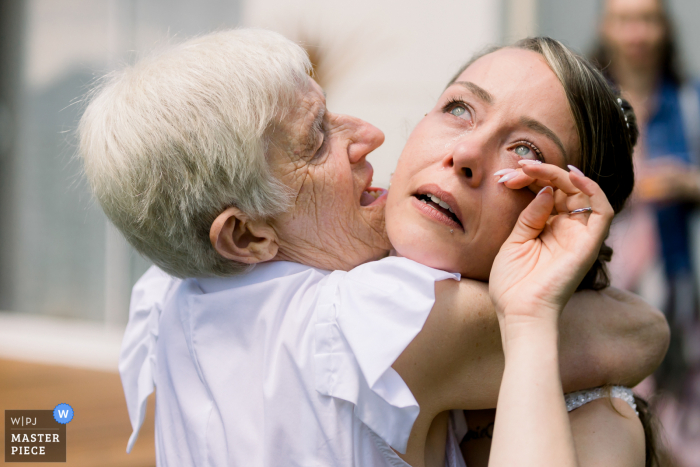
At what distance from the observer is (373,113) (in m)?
4.75

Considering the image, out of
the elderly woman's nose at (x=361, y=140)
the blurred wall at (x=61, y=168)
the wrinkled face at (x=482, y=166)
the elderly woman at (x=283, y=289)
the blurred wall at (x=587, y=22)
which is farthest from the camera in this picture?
the blurred wall at (x=61, y=168)

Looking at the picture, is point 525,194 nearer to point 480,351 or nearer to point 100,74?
point 480,351

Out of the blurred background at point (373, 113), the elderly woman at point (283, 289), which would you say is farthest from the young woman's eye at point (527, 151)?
the blurred background at point (373, 113)

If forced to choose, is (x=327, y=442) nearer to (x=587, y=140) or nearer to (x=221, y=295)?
(x=221, y=295)

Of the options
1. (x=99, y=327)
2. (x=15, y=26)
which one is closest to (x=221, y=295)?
(x=99, y=327)

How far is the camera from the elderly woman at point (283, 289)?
144cm

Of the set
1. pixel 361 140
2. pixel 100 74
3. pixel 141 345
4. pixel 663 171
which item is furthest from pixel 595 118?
pixel 100 74

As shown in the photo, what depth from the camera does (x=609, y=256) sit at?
77.9 inches

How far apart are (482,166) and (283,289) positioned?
604 mm

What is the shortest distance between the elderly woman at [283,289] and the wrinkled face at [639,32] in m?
2.36

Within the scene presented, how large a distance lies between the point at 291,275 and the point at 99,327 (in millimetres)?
6457

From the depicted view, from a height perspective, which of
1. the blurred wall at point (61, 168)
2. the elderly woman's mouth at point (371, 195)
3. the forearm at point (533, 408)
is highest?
the elderly woman's mouth at point (371, 195)

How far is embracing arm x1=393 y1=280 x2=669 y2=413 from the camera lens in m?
1.46

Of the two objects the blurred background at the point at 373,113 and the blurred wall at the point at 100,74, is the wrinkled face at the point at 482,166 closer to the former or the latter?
the blurred background at the point at 373,113
